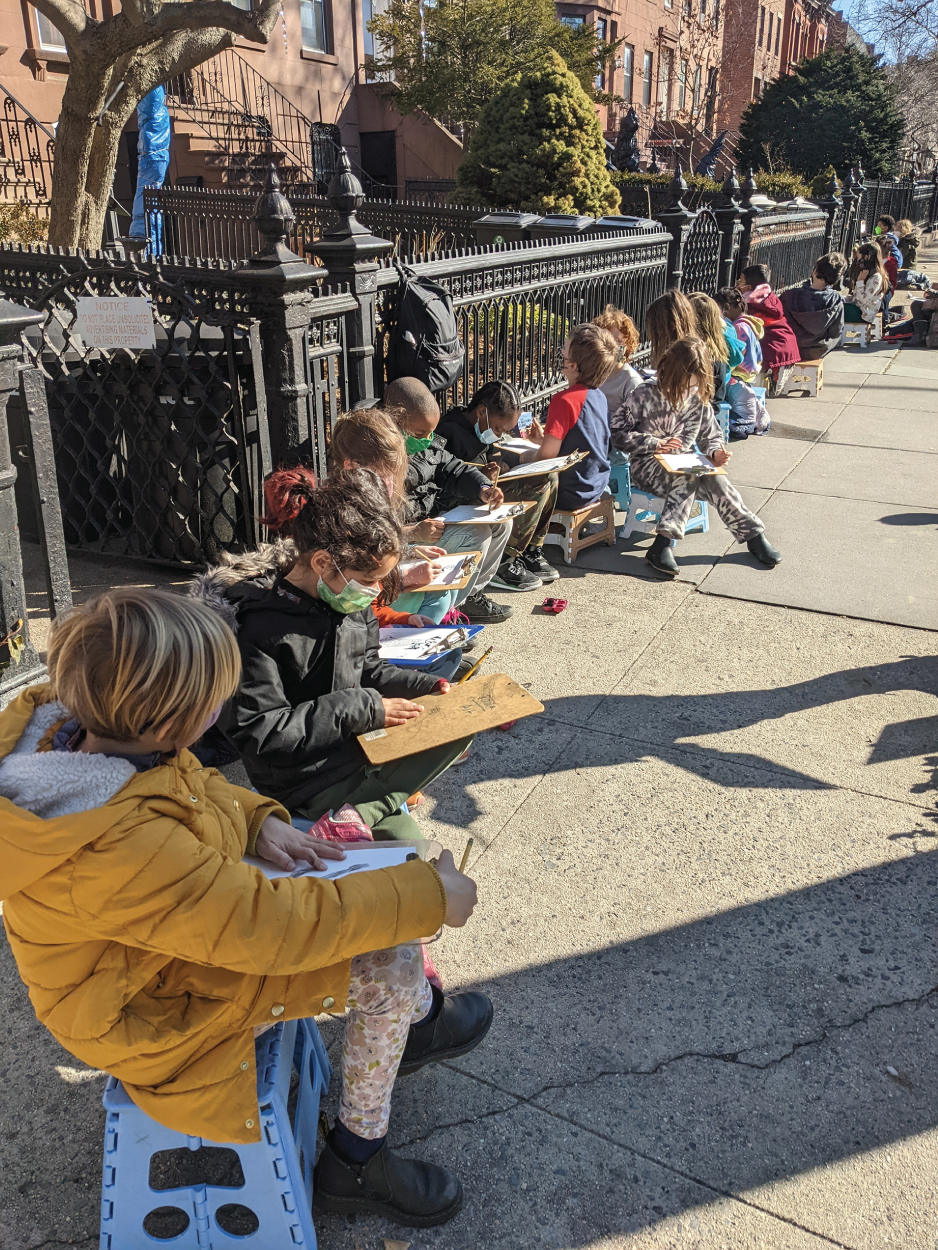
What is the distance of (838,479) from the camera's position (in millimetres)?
7711

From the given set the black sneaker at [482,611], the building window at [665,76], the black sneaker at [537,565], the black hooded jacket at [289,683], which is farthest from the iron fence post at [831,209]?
the building window at [665,76]

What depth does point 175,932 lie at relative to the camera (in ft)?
5.33

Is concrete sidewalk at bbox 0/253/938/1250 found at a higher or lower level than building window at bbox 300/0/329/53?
lower

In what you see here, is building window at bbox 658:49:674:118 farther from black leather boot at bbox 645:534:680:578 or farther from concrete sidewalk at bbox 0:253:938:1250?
concrete sidewalk at bbox 0:253:938:1250

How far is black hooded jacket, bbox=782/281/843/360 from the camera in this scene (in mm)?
10484

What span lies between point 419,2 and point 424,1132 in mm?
24216

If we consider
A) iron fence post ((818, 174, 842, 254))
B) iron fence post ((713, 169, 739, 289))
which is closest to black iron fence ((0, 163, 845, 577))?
iron fence post ((713, 169, 739, 289))

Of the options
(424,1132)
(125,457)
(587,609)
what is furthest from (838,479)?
(424,1132)

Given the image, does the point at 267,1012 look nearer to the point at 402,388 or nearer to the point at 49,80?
the point at 402,388

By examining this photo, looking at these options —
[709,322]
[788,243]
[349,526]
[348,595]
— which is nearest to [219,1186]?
[348,595]

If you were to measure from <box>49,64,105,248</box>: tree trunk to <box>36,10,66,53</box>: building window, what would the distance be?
23.9ft

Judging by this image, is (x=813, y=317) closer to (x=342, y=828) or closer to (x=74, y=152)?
(x=74, y=152)

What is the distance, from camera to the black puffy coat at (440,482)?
198 inches

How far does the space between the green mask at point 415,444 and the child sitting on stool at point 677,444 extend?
1568 mm
